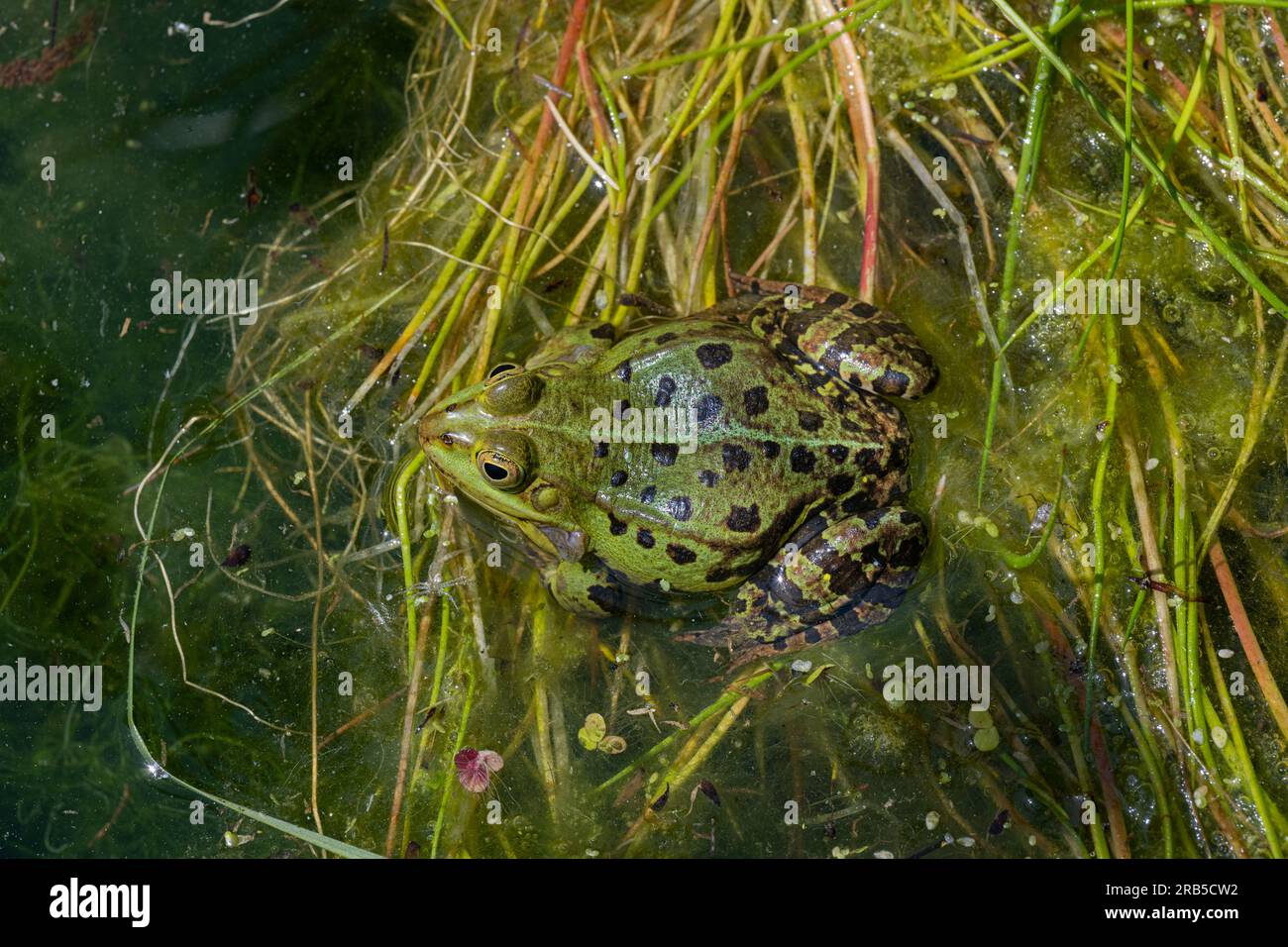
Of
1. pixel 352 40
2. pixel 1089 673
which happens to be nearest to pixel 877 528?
pixel 1089 673

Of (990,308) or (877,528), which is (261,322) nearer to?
(877,528)

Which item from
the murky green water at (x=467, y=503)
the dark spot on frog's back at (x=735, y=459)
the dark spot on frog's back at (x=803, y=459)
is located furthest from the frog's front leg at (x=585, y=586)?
the dark spot on frog's back at (x=803, y=459)

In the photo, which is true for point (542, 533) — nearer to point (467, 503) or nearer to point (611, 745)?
point (467, 503)

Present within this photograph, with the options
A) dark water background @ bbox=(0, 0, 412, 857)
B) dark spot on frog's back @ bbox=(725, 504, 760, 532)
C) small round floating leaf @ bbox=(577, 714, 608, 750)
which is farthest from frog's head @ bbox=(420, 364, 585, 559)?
dark water background @ bbox=(0, 0, 412, 857)

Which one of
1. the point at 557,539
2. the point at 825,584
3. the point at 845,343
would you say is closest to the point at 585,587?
the point at 557,539

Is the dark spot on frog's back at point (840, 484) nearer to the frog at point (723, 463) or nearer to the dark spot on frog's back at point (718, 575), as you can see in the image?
the frog at point (723, 463)
